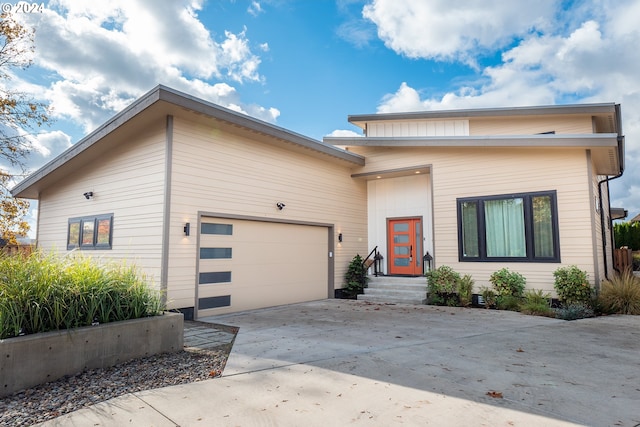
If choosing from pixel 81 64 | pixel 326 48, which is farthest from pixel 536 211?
pixel 81 64

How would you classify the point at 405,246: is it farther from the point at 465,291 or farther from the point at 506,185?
the point at 506,185

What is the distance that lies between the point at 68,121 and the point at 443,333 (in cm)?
1129

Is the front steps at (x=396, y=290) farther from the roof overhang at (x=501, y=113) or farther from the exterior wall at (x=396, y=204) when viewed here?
the roof overhang at (x=501, y=113)

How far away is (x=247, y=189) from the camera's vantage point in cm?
886

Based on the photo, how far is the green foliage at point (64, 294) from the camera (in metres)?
3.82

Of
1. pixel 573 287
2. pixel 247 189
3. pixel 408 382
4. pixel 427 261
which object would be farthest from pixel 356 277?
pixel 408 382

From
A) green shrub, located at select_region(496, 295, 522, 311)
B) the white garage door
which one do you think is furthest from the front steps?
green shrub, located at select_region(496, 295, 522, 311)

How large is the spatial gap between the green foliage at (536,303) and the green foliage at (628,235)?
16.7m

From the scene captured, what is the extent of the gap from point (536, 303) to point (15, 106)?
1401 centimetres

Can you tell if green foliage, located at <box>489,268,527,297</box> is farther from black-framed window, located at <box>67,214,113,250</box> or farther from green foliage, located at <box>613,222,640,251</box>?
green foliage, located at <box>613,222,640,251</box>

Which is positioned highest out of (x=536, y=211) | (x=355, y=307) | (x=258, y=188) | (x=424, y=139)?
(x=424, y=139)

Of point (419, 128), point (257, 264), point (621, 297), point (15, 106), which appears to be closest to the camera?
A: point (621, 297)

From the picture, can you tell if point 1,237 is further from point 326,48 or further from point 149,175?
point 326,48

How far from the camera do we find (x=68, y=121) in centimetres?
1075
